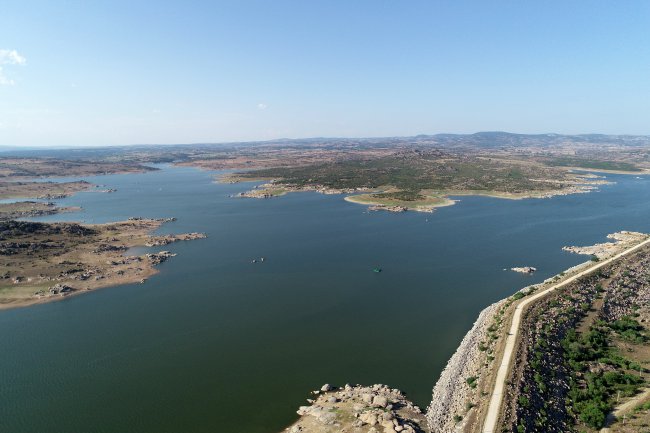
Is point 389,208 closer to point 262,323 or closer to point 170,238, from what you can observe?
point 170,238

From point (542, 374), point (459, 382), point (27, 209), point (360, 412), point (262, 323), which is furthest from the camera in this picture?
point (27, 209)

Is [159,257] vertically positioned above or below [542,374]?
above

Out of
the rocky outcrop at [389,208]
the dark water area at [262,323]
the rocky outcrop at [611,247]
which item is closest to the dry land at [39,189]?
the dark water area at [262,323]

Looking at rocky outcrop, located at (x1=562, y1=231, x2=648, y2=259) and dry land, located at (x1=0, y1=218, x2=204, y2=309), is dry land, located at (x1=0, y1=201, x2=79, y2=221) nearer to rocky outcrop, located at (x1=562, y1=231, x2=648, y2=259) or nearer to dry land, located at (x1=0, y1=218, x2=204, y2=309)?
dry land, located at (x1=0, y1=218, x2=204, y2=309)

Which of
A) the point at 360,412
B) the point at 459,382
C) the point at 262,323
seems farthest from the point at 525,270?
the point at 360,412

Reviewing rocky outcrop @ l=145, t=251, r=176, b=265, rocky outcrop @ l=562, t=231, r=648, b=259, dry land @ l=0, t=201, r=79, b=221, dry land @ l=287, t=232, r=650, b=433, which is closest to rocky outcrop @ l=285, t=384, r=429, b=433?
dry land @ l=287, t=232, r=650, b=433

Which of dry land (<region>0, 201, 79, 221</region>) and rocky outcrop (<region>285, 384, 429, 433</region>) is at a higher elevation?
dry land (<region>0, 201, 79, 221</region>)

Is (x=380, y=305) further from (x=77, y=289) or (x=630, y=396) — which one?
(x=77, y=289)

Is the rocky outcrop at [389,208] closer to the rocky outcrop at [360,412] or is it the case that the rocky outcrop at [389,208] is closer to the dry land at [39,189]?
the rocky outcrop at [360,412]

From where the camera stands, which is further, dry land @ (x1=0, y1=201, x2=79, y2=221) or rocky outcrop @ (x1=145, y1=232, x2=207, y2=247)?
dry land @ (x1=0, y1=201, x2=79, y2=221)
